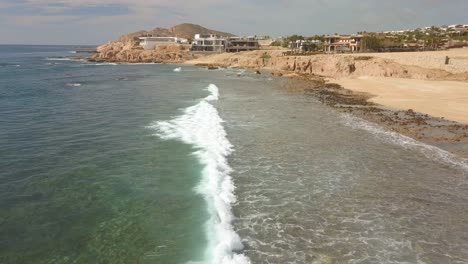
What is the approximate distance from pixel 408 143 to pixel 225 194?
1329 centimetres

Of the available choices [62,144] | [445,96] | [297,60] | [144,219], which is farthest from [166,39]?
[144,219]

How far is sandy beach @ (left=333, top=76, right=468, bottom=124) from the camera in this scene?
3172cm

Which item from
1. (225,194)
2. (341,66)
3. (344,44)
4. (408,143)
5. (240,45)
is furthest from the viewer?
(240,45)

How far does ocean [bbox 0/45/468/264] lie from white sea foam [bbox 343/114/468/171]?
0.15 metres

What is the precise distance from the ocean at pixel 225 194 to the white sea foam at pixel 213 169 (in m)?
0.06

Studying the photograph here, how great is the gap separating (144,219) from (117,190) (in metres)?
2.86

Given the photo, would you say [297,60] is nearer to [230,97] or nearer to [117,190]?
[230,97]

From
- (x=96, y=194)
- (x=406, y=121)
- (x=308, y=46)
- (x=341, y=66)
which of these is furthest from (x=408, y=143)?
(x=308, y=46)

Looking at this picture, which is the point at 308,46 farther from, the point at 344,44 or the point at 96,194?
the point at 96,194

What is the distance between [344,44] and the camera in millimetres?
97688

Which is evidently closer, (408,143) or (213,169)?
(213,169)

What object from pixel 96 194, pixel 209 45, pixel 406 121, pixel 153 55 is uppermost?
pixel 209 45

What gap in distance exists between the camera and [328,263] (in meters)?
10.1

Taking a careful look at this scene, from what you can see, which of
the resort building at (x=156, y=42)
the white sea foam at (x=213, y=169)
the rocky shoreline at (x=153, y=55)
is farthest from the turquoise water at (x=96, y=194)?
the resort building at (x=156, y=42)
